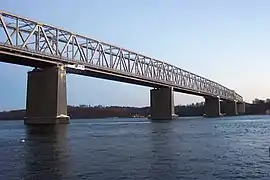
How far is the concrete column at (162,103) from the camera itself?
13800 cm

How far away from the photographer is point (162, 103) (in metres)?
140

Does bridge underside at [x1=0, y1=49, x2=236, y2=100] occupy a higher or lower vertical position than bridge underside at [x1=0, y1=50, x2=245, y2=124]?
higher

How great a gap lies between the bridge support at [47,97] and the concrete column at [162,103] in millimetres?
58487

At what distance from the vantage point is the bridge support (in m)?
80.7

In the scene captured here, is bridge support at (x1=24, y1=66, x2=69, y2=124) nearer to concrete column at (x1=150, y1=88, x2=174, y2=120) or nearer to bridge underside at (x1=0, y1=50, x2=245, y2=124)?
bridge underside at (x1=0, y1=50, x2=245, y2=124)

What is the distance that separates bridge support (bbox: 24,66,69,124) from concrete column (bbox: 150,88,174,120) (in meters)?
58.5

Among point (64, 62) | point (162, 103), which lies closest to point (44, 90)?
point (64, 62)

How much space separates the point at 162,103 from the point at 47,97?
6492 centimetres

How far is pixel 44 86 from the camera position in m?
84.2

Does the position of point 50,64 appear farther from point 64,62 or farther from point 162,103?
point 162,103

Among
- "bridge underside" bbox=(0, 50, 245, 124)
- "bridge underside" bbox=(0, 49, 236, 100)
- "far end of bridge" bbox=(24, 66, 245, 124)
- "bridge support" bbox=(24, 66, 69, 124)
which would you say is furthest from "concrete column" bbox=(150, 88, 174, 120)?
"bridge support" bbox=(24, 66, 69, 124)

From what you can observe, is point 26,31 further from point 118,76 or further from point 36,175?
point 36,175

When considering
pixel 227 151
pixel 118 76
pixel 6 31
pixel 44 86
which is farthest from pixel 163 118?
pixel 227 151

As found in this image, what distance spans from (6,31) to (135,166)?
6660cm
